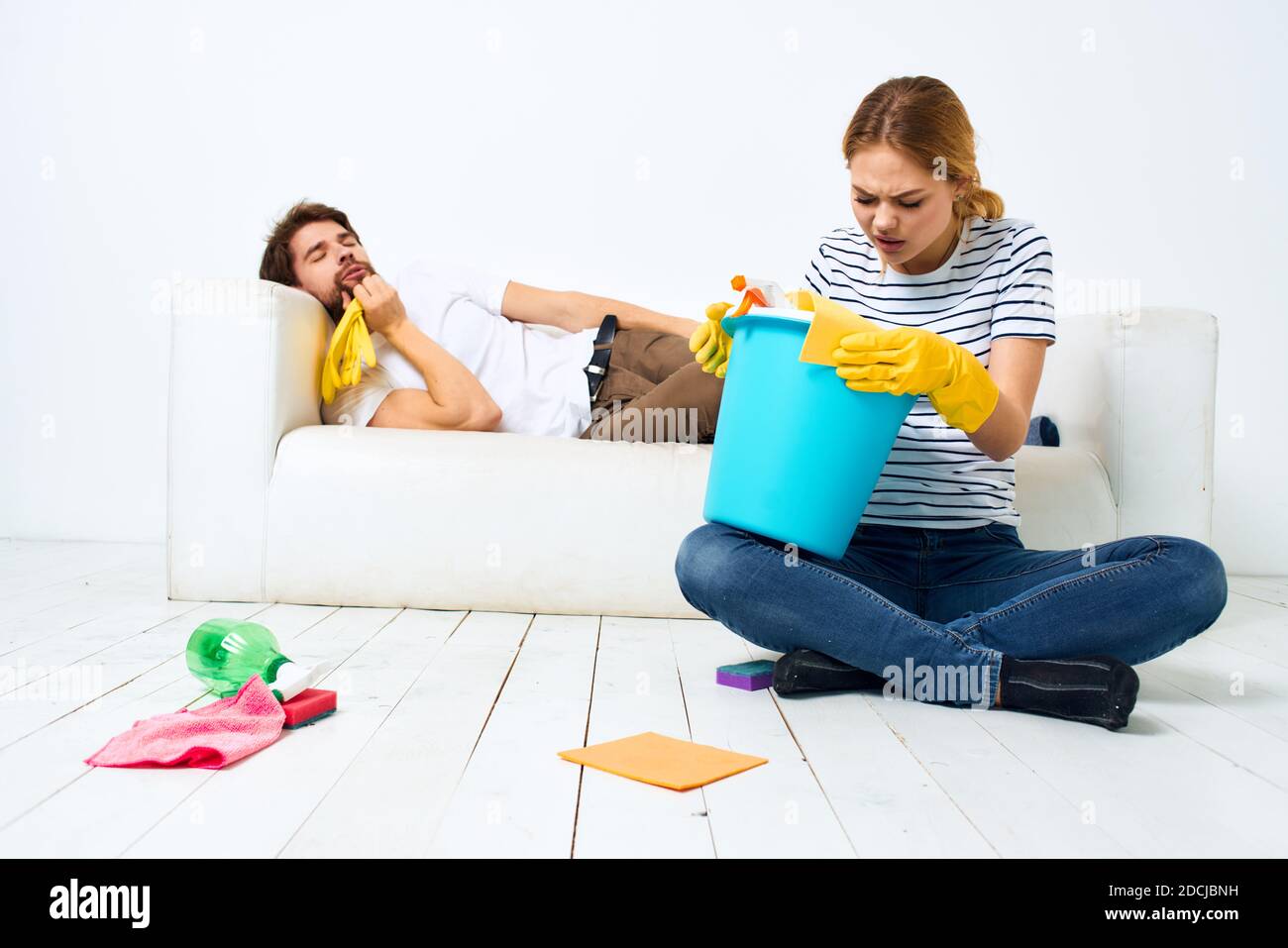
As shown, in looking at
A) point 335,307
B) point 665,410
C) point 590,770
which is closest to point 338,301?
point 335,307

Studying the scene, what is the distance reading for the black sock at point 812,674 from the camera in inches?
49.2

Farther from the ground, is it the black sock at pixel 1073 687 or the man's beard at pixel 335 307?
the man's beard at pixel 335 307

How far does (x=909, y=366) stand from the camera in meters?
1.07

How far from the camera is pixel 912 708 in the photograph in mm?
1207

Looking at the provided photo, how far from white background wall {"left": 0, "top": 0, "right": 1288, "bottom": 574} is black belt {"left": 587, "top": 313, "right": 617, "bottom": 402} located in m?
0.64

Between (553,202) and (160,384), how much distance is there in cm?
113

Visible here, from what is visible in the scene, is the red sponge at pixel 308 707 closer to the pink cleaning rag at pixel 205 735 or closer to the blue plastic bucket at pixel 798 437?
the pink cleaning rag at pixel 205 735

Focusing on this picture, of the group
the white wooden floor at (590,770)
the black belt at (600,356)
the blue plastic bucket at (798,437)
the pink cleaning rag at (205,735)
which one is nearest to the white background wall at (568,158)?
the black belt at (600,356)

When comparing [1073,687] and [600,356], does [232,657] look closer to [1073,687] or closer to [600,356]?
[1073,687]

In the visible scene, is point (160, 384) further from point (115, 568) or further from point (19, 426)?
point (115, 568)

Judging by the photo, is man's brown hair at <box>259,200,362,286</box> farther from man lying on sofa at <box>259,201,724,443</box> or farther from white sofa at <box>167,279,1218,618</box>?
white sofa at <box>167,279,1218,618</box>

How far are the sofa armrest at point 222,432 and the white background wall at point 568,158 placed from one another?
0.94m

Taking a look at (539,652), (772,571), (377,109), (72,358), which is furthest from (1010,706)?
(72,358)

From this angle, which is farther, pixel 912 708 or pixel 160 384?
pixel 160 384
